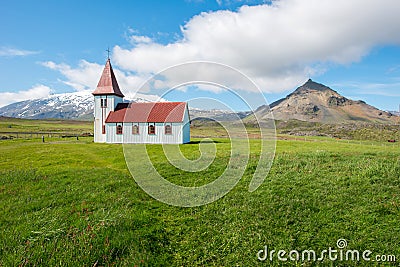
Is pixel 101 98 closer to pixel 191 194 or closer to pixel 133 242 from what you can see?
pixel 191 194

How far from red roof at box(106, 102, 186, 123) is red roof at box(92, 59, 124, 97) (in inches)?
159

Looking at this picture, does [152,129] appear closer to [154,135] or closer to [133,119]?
[154,135]

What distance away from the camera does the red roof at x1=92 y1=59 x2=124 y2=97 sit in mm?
47231

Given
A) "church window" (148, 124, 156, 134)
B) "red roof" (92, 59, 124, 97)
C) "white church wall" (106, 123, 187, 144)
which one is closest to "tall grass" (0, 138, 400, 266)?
"white church wall" (106, 123, 187, 144)

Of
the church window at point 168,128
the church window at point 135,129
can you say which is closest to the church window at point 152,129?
the church window at point 168,128

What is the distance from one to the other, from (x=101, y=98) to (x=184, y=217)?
4204cm

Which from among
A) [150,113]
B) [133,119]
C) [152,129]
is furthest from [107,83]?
[152,129]

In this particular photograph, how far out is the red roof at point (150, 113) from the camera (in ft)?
141

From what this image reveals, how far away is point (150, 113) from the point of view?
44.5 m

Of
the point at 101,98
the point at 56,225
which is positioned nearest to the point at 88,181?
the point at 56,225

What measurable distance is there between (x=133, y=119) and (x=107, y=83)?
397 inches

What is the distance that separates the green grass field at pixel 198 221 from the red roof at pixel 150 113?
28.9 meters

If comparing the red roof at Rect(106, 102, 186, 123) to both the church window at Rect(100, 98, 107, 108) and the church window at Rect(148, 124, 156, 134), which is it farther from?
the church window at Rect(100, 98, 107, 108)

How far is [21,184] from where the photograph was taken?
13.8 meters
